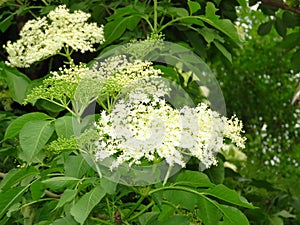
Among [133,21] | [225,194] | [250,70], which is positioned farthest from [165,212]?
[250,70]

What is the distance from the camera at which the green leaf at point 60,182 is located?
4.16 ft

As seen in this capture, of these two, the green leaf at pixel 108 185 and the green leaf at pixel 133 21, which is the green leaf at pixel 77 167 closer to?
the green leaf at pixel 108 185

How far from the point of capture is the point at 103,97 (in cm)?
129

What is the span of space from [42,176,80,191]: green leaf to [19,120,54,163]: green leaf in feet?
0.20

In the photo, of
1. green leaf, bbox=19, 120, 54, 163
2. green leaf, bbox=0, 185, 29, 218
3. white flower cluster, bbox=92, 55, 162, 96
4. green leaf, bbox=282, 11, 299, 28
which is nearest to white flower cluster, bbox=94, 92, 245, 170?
white flower cluster, bbox=92, 55, 162, 96

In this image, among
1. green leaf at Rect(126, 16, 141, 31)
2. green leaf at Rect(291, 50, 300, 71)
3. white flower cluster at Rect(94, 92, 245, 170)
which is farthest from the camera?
green leaf at Rect(291, 50, 300, 71)

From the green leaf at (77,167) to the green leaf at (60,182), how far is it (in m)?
0.01

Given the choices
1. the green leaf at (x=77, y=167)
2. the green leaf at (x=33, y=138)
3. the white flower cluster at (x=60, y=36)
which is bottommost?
the green leaf at (x=77, y=167)

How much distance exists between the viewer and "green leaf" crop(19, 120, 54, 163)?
1.29m

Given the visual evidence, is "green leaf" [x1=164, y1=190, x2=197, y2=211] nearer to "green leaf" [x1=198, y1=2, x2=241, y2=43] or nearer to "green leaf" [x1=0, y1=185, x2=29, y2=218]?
"green leaf" [x1=0, y1=185, x2=29, y2=218]

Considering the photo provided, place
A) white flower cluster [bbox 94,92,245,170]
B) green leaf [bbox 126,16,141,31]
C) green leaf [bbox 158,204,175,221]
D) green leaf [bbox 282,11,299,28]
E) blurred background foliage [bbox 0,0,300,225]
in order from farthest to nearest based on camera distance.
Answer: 1. green leaf [bbox 282,11,299,28]
2. blurred background foliage [bbox 0,0,300,225]
3. green leaf [bbox 126,16,141,31]
4. green leaf [bbox 158,204,175,221]
5. white flower cluster [bbox 94,92,245,170]

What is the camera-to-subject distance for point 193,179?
128 cm

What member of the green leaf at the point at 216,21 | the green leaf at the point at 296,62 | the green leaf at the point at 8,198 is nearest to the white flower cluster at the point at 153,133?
A: the green leaf at the point at 8,198

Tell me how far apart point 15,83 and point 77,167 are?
0.52 metres
